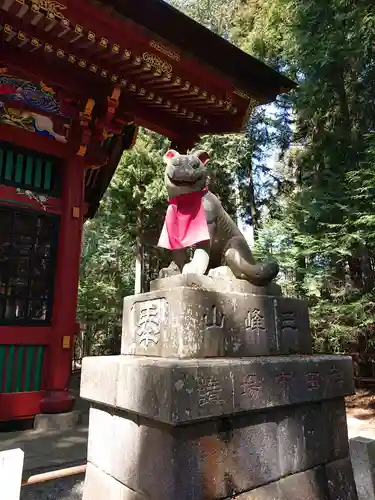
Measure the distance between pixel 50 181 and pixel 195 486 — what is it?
16.5ft

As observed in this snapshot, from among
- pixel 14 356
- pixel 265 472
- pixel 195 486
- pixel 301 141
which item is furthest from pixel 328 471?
pixel 301 141

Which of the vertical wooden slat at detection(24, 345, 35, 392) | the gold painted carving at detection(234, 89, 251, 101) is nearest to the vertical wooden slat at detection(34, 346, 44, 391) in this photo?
the vertical wooden slat at detection(24, 345, 35, 392)

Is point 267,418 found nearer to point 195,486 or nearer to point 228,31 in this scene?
point 195,486

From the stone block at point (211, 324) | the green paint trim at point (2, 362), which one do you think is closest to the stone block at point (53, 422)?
the green paint trim at point (2, 362)

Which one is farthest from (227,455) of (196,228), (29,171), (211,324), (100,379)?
(29,171)

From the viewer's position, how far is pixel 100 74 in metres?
5.16

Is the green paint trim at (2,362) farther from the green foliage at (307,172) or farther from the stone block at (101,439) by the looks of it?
the green foliage at (307,172)

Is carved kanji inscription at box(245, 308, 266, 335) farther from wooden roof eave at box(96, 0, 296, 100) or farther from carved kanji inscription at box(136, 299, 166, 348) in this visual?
wooden roof eave at box(96, 0, 296, 100)

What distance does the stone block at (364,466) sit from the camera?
2711mm

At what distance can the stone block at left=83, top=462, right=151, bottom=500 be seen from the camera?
2.20 metres

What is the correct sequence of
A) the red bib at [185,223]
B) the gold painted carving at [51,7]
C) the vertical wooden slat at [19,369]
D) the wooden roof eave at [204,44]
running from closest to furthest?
the red bib at [185,223], the gold painted carving at [51,7], the wooden roof eave at [204,44], the vertical wooden slat at [19,369]

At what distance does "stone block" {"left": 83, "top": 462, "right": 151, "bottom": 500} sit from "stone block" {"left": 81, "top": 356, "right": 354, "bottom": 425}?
0.46m

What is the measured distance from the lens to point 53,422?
4.99m

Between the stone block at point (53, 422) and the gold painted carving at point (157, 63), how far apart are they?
192 inches
